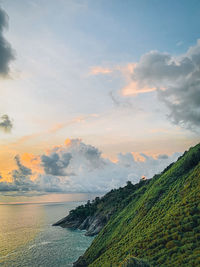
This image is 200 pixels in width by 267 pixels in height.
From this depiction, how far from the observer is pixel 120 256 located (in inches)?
1703

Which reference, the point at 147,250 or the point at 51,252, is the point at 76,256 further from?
the point at 147,250

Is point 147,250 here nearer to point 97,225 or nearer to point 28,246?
point 28,246

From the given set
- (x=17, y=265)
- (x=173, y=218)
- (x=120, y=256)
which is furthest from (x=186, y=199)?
(x=17, y=265)

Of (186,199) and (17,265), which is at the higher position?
(186,199)

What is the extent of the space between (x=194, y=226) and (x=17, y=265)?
267 feet

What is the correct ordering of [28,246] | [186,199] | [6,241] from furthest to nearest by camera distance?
[6,241]
[28,246]
[186,199]

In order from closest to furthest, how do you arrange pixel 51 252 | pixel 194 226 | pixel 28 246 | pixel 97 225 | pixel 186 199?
pixel 194 226
pixel 186 199
pixel 51 252
pixel 28 246
pixel 97 225

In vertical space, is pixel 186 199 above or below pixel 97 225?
above

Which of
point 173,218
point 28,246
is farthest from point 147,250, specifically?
point 28,246

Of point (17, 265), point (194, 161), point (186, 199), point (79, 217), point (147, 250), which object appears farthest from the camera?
point (79, 217)

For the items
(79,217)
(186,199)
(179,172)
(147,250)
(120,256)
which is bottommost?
(79,217)

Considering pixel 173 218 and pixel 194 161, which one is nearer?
pixel 173 218

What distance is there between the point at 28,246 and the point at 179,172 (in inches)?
3905

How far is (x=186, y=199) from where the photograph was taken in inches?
1613
